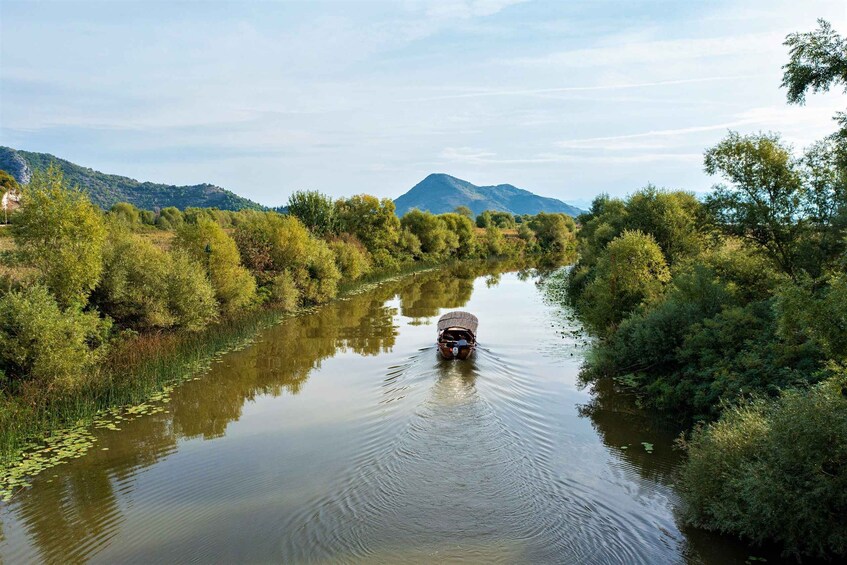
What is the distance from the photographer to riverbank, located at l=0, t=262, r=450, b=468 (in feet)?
46.3

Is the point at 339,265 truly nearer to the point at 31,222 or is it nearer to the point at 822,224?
the point at 31,222

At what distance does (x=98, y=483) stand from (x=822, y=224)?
22856mm

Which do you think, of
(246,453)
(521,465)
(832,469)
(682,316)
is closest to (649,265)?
(682,316)

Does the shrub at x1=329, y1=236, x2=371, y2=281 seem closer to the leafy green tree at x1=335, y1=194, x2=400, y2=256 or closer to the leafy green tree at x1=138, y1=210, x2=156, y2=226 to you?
the leafy green tree at x1=335, y1=194, x2=400, y2=256

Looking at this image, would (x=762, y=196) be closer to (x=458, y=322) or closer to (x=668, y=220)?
(x=668, y=220)

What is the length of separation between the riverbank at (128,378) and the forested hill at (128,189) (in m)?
123

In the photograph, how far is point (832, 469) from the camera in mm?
8047

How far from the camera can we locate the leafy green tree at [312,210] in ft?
165

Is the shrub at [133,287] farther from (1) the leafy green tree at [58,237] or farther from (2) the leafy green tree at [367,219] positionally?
(2) the leafy green tree at [367,219]

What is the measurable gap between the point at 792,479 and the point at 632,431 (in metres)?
7.11

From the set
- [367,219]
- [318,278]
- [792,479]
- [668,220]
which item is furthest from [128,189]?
[792,479]

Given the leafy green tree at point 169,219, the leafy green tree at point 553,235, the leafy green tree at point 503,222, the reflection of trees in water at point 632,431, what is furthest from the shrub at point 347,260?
the leafy green tree at point 503,222

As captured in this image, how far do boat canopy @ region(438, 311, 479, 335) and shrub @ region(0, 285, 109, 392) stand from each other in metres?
14.5

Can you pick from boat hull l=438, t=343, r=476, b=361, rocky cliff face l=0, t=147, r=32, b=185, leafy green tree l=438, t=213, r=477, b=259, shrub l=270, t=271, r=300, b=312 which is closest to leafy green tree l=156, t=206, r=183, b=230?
leafy green tree l=438, t=213, r=477, b=259
